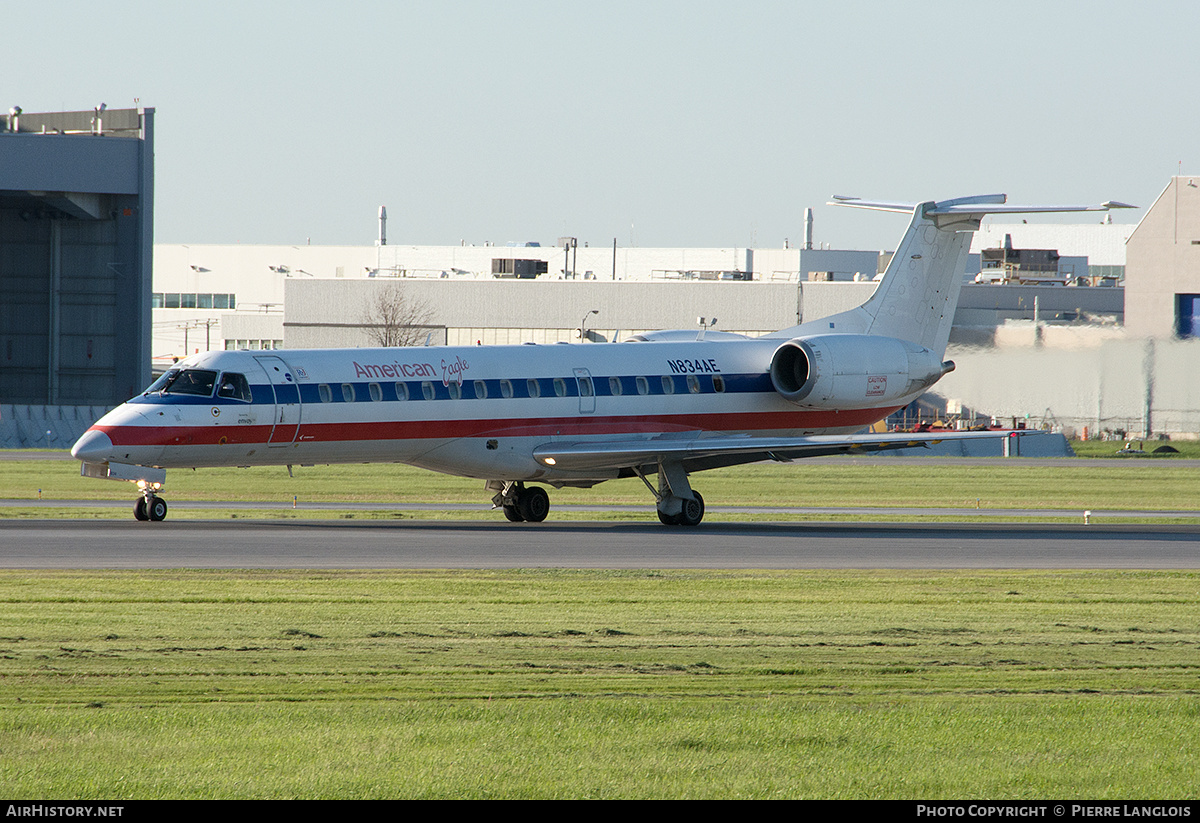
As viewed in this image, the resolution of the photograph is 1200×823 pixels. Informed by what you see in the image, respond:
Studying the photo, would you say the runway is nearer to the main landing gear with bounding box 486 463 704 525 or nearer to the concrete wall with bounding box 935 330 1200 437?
the main landing gear with bounding box 486 463 704 525

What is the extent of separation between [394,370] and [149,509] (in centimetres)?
538

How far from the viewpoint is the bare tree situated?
92.0 metres

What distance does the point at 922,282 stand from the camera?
119ft

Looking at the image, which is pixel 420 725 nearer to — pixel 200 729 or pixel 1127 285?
pixel 200 729

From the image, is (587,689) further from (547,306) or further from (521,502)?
(547,306)

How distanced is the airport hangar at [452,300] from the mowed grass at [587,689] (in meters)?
45.9

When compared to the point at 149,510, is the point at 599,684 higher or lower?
higher

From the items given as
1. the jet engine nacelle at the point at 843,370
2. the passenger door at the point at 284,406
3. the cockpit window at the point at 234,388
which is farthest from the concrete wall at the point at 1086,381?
the cockpit window at the point at 234,388

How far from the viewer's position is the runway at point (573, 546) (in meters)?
22.6

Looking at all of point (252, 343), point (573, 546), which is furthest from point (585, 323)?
point (573, 546)
